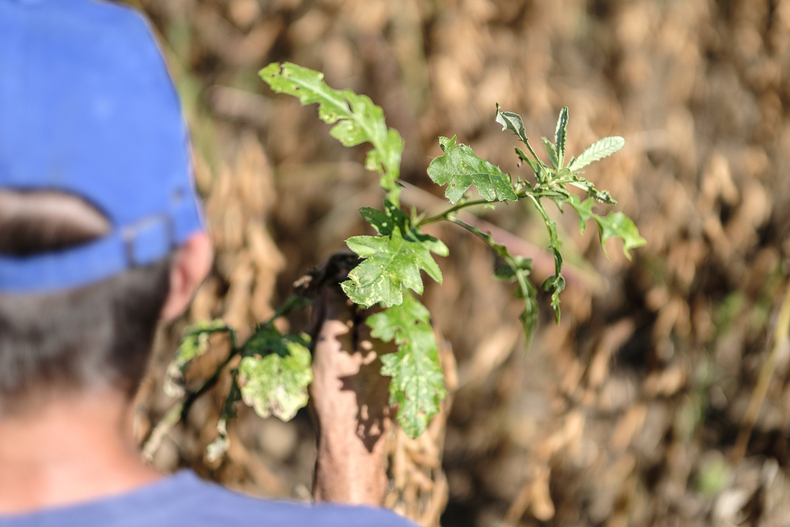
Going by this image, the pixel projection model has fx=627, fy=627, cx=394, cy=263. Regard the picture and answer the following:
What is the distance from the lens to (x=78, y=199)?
0.70 meters

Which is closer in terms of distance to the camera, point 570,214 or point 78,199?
point 78,199

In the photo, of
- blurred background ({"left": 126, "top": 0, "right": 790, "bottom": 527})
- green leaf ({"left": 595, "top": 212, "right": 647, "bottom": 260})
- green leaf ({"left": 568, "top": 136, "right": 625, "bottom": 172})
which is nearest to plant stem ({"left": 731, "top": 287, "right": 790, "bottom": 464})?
blurred background ({"left": 126, "top": 0, "right": 790, "bottom": 527})

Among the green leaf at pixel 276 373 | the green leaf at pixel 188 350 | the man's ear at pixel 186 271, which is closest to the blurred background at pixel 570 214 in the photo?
the green leaf at pixel 188 350

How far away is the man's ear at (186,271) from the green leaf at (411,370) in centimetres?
30

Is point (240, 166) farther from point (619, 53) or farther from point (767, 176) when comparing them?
point (767, 176)

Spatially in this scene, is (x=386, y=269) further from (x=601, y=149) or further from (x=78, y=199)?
(x=78, y=199)

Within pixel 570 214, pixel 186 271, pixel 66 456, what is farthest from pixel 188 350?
pixel 570 214

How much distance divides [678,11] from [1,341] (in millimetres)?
1786

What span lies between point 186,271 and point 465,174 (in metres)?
0.44

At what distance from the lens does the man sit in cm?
67

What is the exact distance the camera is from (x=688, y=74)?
5.78 feet

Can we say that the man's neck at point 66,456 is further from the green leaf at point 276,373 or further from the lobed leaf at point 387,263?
the lobed leaf at point 387,263

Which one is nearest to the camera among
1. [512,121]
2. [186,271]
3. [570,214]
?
[512,121]

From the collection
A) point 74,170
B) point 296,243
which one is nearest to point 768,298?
point 296,243
